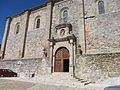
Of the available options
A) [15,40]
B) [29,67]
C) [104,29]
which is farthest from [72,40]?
[15,40]

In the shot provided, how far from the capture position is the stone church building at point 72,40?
8.23 meters

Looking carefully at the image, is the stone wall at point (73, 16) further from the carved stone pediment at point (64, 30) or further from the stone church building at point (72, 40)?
the carved stone pediment at point (64, 30)

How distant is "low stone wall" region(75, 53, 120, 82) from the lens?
24.1 feet

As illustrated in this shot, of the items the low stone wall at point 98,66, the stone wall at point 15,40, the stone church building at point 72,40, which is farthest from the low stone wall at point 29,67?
the low stone wall at point 98,66

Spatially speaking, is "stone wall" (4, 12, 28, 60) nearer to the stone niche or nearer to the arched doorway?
the stone niche

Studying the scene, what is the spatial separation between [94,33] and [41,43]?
6.58 m

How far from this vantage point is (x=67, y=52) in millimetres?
10398

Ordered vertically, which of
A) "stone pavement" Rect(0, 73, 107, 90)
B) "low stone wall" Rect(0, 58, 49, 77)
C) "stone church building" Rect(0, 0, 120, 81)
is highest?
"stone church building" Rect(0, 0, 120, 81)

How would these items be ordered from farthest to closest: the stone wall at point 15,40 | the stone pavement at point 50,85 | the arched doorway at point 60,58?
the stone wall at point 15,40
the arched doorway at point 60,58
the stone pavement at point 50,85

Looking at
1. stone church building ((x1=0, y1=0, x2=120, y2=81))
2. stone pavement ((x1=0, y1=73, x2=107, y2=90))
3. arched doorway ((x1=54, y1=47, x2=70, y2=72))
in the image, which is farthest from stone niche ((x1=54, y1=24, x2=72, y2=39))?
stone pavement ((x1=0, y1=73, x2=107, y2=90))

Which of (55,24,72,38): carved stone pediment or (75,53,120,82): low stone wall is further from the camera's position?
(55,24,72,38): carved stone pediment

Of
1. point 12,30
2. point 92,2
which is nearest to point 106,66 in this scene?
point 92,2

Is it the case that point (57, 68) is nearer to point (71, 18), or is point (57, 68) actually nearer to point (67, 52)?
point (67, 52)

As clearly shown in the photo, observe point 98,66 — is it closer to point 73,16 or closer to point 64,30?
point 64,30
